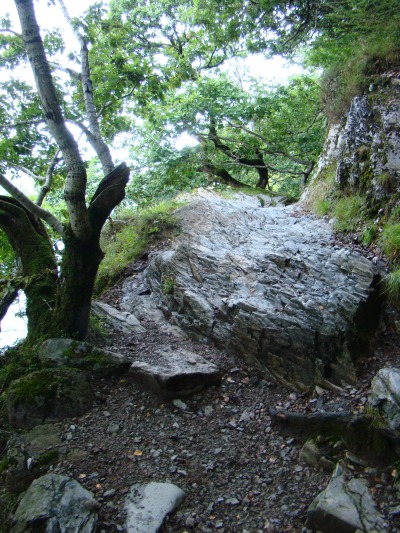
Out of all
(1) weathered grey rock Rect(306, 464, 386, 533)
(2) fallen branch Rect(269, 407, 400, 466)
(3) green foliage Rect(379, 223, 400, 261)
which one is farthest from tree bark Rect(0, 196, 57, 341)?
(3) green foliage Rect(379, 223, 400, 261)

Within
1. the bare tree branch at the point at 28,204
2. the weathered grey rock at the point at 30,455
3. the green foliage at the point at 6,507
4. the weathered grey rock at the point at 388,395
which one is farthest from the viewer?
the bare tree branch at the point at 28,204

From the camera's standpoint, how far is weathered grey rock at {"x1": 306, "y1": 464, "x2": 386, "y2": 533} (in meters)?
2.79

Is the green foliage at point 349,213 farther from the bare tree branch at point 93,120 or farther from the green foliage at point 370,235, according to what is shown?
the bare tree branch at point 93,120

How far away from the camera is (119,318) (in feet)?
20.9

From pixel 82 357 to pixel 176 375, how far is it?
136cm

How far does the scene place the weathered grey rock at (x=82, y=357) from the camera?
480cm

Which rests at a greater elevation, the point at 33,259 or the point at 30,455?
the point at 33,259

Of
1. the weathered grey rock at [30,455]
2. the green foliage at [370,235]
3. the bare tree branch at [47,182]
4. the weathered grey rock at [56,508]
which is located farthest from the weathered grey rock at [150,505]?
the bare tree branch at [47,182]

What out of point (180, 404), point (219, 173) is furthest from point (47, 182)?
point (219, 173)

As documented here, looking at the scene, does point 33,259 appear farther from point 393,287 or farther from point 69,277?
point 393,287

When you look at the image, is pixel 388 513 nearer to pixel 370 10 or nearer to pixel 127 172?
pixel 127 172

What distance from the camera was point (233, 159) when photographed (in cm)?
1338

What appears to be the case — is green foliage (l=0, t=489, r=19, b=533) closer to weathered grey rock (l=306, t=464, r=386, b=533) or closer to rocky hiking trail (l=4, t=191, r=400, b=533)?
rocky hiking trail (l=4, t=191, r=400, b=533)

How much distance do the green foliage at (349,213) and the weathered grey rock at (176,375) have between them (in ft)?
11.8
